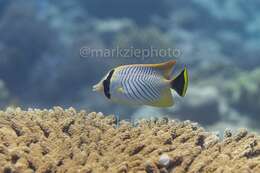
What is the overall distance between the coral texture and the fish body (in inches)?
8.6

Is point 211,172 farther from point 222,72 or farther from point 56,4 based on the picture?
point 56,4

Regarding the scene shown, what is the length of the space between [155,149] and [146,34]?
1468cm

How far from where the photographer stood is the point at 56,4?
21.7 metres

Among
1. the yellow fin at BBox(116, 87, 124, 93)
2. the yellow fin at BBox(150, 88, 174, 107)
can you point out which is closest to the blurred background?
the yellow fin at BBox(150, 88, 174, 107)

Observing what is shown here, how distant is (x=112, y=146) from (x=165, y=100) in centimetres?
60

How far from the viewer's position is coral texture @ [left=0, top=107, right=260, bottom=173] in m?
2.44

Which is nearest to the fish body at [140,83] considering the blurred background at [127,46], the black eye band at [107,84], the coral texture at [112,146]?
the black eye band at [107,84]

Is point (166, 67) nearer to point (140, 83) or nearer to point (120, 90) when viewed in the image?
point (140, 83)

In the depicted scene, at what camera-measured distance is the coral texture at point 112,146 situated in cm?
244

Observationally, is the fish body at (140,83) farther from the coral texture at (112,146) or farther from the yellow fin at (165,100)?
the coral texture at (112,146)

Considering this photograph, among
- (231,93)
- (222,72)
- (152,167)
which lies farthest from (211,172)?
(222,72)

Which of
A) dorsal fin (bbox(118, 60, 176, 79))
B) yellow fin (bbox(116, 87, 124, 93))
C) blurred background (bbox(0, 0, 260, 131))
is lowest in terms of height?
yellow fin (bbox(116, 87, 124, 93))

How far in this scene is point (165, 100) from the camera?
3133 mm

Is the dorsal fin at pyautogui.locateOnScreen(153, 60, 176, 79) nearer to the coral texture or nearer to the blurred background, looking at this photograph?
the coral texture
